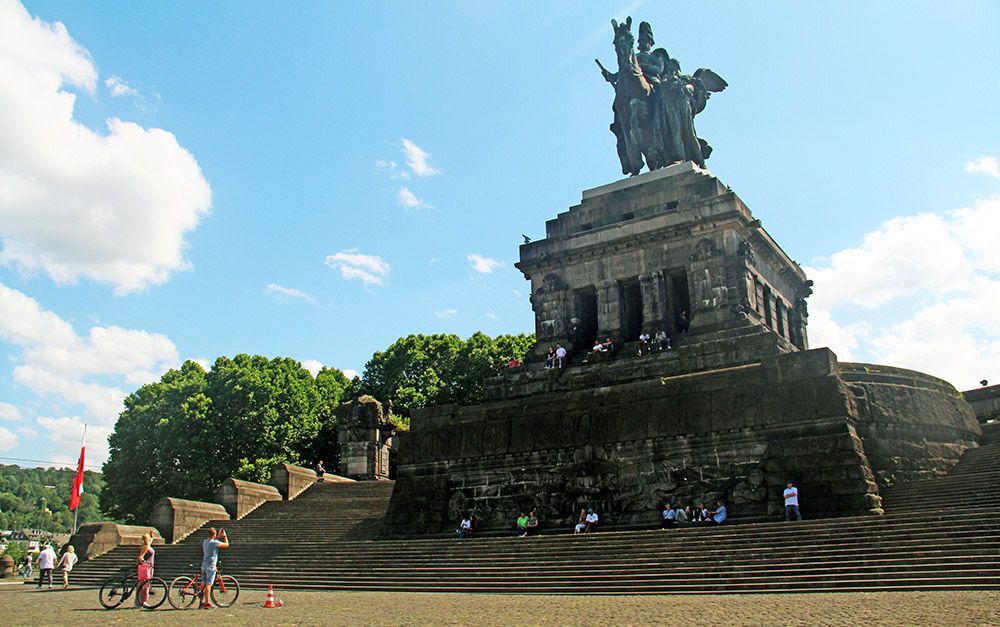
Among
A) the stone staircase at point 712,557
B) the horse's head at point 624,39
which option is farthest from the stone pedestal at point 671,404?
the horse's head at point 624,39

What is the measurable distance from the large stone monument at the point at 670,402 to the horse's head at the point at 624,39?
5.98 meters

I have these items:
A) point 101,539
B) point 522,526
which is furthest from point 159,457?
point 522,526

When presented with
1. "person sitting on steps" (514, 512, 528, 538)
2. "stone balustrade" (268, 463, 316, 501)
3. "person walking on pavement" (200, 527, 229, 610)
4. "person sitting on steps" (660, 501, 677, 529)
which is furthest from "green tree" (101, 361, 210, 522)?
"person walking on pavement" (200, 527, 229, 610)

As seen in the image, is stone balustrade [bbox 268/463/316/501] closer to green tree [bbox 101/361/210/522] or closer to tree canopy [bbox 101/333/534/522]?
tree canopy [bbox 101/333/534/522]

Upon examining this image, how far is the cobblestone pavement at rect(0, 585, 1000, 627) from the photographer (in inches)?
385

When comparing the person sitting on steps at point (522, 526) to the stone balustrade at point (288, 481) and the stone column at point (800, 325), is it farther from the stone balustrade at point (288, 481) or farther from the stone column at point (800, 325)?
the stone column at point (800, 325)

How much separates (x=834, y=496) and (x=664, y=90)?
20.5 m

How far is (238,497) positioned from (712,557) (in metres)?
19.9

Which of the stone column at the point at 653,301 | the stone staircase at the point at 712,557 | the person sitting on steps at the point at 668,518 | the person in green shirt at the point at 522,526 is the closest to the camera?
the stone staircase at the point at 712,557

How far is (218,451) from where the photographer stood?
41.8 m

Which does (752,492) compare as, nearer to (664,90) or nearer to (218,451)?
(664,90)

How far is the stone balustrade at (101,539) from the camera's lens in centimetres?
2566

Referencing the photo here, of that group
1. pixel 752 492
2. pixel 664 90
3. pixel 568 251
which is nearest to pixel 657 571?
pixel 752 492

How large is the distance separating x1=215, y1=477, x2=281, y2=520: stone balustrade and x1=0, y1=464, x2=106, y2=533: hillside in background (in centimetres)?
10662
